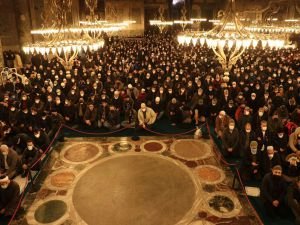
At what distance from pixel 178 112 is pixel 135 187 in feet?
16.4

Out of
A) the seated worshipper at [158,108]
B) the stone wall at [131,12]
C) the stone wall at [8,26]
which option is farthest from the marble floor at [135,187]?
the stone wall at [131,12]

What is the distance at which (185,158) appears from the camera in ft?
30.6

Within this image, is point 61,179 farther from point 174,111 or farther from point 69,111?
point 174,111

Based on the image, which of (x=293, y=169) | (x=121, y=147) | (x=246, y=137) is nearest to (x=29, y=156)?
(x=121, y=147)

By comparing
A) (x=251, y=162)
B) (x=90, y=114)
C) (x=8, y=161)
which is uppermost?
(x=90, y=114)

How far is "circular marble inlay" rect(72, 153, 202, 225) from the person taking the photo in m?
6.72

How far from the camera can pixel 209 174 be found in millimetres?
8406

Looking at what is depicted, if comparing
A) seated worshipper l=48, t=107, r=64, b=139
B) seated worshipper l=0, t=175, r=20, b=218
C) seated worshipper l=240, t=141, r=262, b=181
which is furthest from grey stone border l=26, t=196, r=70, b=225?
seated worshipper l=240, t=141, r=262, b=181

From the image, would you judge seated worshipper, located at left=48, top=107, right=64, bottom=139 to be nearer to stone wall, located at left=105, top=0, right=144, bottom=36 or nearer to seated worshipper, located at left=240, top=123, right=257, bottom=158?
seated worshipper, located at left=240, top=123, right=257, bottom=158

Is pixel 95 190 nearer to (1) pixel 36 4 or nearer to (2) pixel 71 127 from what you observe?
(2) pixel 71 127

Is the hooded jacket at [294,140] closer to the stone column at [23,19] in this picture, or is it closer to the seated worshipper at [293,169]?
the seated worshipper at [293,169]

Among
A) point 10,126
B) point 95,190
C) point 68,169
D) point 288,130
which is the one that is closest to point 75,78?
point 10,126

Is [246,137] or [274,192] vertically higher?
[246,137]

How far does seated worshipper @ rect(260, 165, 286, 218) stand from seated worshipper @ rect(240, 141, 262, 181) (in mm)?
1261
